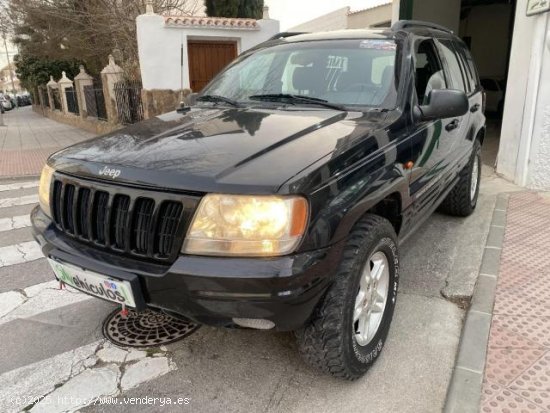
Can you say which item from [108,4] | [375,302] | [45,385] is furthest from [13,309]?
[108,4]

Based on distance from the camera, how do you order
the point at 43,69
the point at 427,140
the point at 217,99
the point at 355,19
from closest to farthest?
the point at 427,140, the point at 217,99, the point at 355,19, the point at 43,69

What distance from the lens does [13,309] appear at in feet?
11.0

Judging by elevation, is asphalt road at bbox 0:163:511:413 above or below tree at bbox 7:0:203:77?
below

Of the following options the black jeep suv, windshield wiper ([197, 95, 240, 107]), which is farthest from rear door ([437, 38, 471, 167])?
windshield wiper ([197, 95, 240, 107])

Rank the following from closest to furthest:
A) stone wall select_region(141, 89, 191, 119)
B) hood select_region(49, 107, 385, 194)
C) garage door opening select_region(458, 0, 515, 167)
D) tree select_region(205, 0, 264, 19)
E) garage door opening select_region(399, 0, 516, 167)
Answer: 1. hood select_region(49, 107, 385, 194)
2. stone wall select_region(141, 89, 191, 119)
3. tree select_region(205, 0, 264, 19)
4. garage door opening select_region(399, 0, 516, 167)
5. garage door opening select_region(458, 0, 515, 167)

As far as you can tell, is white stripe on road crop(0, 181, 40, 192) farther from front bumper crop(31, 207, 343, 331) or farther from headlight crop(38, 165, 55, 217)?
front bumper crop(31, 207, 343, 331)

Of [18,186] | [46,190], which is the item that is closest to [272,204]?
[46,190]

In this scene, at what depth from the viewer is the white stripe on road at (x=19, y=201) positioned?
6.40 m

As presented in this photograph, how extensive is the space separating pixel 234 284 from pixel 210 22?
30.4 feet

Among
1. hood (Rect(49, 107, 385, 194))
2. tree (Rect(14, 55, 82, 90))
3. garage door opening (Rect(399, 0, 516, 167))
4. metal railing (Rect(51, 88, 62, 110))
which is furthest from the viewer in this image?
tree (Rect(14, 55, 82, 90))

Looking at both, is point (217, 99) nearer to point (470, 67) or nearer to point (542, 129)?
point (470, 67)

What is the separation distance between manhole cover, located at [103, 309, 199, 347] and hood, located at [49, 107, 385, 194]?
1008 mm

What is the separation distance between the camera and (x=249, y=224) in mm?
1942

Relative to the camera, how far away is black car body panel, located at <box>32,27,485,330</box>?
193 cm
